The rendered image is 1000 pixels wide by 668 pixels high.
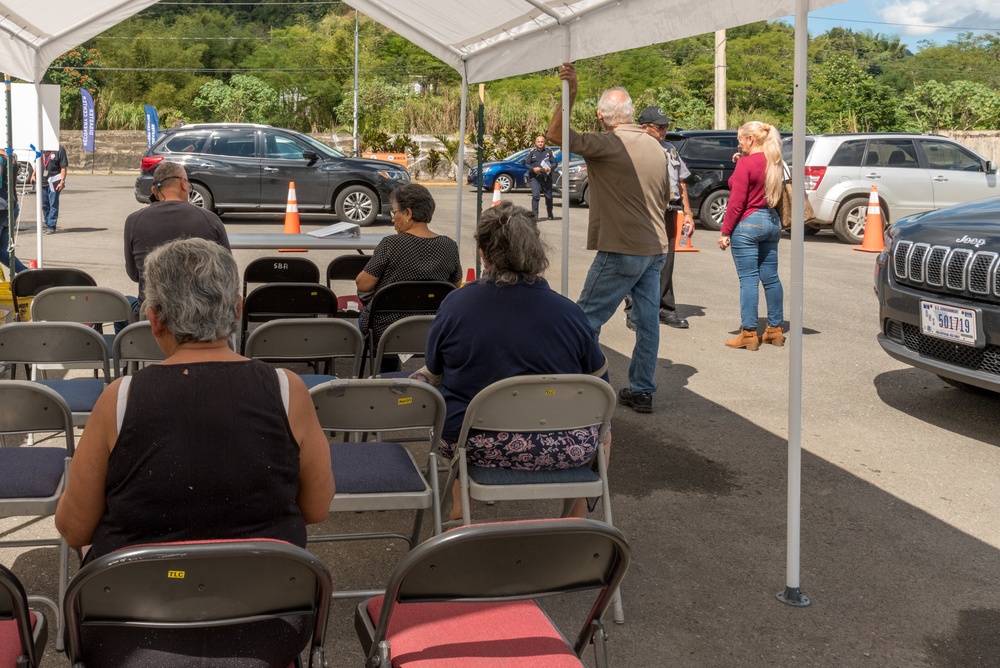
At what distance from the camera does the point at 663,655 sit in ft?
11.6

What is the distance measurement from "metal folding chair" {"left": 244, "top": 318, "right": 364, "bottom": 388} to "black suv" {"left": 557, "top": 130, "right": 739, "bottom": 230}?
555 inches

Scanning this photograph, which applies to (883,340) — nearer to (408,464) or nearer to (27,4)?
(408,464)

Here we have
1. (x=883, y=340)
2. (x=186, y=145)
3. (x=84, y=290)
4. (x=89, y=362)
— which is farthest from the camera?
(x=186, y=145)

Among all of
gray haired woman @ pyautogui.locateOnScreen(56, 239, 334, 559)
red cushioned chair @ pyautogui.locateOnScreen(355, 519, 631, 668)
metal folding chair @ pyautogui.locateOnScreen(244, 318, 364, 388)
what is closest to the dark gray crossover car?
metal folding chair @ pyautogui.locateOnScreen(244, 318, 364, 388)

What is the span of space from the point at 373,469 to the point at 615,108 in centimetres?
342

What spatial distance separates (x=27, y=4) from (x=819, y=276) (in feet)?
31.3

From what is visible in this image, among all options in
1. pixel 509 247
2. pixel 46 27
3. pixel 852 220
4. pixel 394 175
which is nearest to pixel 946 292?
pixel 509 247

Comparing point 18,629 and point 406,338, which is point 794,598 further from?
point 18,629

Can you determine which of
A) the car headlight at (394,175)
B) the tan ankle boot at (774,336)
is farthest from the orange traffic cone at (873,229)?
the car headlight at (394,175)

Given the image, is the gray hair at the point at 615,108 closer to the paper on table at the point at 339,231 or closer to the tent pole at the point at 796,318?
the tent pole at the point at 796,318

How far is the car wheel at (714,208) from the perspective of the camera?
18.4m

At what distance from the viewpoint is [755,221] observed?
27.6 feet

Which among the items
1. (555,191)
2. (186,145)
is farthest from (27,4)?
(555,191)

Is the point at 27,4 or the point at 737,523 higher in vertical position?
the point at 27,4
